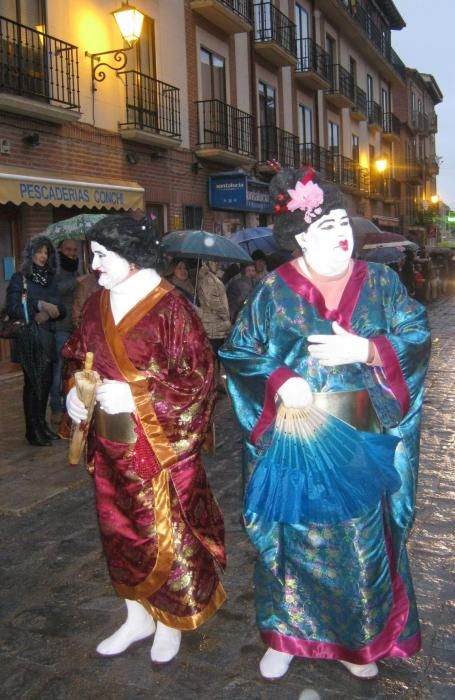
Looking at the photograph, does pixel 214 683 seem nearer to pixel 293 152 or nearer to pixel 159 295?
pixel 159 295

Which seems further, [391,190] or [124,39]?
[391,190]

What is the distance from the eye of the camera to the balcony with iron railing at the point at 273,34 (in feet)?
57.4

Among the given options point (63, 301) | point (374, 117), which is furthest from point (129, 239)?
point (374, 117)

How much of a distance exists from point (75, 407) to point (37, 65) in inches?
337

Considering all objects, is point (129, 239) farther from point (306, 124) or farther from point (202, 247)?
point (306, 124)

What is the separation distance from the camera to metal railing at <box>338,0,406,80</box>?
26766mm

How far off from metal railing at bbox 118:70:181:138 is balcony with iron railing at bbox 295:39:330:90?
27.0 ft

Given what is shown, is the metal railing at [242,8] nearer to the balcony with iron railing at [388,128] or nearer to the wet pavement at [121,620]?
the wet pavement at [121,620]

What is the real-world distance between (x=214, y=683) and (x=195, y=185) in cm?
1284

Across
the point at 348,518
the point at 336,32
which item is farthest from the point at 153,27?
the point at 336,32

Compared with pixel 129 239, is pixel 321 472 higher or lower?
lower

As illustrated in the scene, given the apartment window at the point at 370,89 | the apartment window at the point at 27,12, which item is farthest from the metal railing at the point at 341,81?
the apartment window at the point at 27,12

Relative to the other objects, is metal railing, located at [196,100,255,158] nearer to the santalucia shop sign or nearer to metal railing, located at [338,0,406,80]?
the santalucia shop sign

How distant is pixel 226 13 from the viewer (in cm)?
1456
